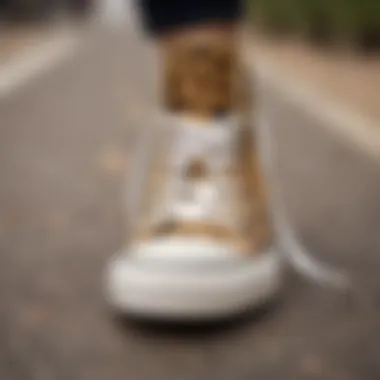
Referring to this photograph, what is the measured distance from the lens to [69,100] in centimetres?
149

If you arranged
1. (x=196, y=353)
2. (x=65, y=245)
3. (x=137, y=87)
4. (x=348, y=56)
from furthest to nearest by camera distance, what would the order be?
(x=348, y=56) < (x=137, y=87) < (x=65, y=245) < (x=196, y=353)

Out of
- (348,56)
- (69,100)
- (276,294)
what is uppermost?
(276,294)

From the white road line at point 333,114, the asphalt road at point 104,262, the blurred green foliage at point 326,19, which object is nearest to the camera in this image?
the asphalt road at point 104,262

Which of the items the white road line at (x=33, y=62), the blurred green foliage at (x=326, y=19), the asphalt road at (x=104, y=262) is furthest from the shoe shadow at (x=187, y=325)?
the blurred green foliage at (x=326, y=19)

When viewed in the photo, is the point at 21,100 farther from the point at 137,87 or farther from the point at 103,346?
the point at 103,346

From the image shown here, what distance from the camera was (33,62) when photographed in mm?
1765

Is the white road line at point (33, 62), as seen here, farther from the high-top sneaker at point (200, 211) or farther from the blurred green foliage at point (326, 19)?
the high-top sneaker at point (200, 211)

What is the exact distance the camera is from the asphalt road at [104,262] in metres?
0.57

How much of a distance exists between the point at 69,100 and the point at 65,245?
743 mm

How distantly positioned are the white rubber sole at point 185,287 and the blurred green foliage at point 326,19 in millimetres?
936

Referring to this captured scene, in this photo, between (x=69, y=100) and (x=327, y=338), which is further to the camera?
(x=69, y=100)

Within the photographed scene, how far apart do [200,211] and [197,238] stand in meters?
0.02

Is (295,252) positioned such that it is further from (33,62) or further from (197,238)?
(33,62)

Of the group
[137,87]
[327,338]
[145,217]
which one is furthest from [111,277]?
[137,87]
